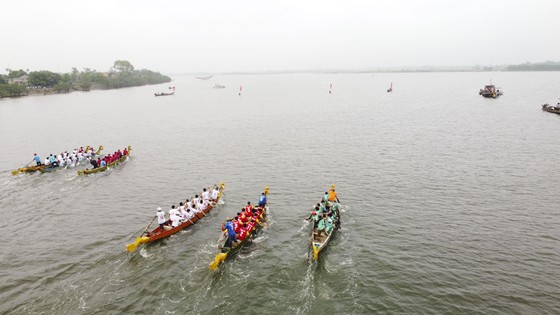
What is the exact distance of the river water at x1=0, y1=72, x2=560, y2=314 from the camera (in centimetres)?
1944

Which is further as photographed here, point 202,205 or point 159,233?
point 202,205

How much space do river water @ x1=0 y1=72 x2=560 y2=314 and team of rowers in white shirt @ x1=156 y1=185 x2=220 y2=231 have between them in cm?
111

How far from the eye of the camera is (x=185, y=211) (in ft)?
90.7

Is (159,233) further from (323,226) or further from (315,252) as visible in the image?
(323,226)

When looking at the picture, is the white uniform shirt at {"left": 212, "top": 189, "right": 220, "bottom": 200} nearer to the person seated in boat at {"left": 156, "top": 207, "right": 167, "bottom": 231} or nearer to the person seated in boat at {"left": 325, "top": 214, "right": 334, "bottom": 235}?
the person seated in boat at {"left": 156, "top": 207, "right": 167, "bottom": 231}

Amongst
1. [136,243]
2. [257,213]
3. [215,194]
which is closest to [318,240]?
[257,213]

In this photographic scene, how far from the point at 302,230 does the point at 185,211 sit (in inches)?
385

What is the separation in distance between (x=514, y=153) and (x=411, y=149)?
1359cm

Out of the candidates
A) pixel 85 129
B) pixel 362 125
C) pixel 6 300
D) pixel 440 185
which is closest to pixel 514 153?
pixel 440 185

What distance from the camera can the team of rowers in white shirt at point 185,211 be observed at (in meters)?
25.9

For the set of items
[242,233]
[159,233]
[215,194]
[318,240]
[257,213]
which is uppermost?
[257,213]

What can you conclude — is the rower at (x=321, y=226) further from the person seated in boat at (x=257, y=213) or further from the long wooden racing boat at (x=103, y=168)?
the long wooden racing boat at (x=103, y=168)

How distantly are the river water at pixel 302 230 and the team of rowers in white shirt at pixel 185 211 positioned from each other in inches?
43.6

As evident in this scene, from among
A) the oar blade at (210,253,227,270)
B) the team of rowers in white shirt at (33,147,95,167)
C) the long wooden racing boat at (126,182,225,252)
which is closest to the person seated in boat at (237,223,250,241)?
the oar blade at (210,253,227,270)
